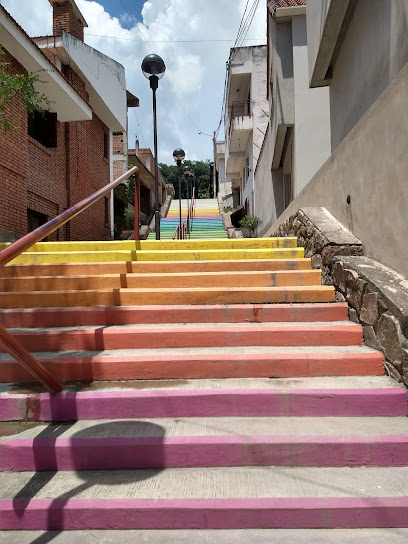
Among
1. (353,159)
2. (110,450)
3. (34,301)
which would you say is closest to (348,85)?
(353,159)

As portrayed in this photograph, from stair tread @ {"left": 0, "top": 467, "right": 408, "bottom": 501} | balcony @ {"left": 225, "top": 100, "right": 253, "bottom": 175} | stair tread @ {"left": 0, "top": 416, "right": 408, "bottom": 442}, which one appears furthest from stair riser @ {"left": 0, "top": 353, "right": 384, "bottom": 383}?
balcony @ {"left": 225, "top": 100, "right": 253, "bottom": 175}

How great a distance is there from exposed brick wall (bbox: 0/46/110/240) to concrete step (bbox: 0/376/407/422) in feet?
20.5

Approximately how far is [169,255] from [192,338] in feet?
5.73

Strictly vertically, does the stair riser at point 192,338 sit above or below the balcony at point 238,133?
below

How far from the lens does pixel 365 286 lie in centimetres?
310

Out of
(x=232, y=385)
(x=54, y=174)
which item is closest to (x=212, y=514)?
(x=232, y=385)

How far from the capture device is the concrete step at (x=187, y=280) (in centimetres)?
402

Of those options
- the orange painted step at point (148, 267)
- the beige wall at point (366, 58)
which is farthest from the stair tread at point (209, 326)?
the beige wall at point (366, 58)

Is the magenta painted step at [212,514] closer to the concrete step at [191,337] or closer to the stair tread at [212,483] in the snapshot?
the stair tread at [212,483]

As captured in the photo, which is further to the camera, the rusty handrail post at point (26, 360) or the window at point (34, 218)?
the window at point (34, 218)

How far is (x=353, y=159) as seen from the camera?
12.3 feet

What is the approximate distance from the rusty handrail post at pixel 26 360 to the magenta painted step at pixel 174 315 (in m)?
0.95

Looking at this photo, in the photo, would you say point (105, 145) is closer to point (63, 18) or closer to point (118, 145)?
point (63, 18)

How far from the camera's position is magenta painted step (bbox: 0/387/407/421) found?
2461 millimetres
